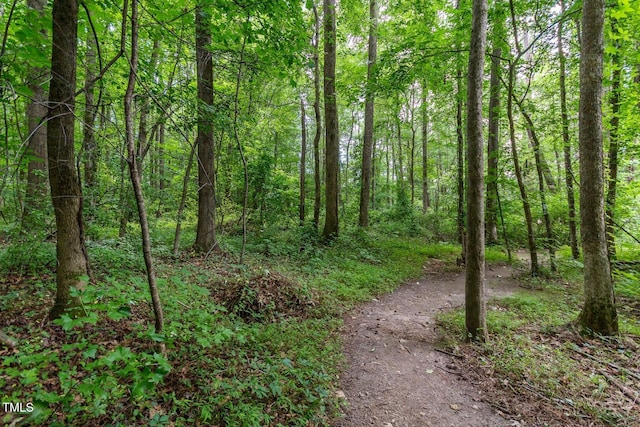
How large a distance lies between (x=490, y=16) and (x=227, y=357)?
896 cm

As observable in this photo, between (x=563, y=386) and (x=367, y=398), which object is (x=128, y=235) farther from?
(x=563, y=386)

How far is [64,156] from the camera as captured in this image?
10.8 feet

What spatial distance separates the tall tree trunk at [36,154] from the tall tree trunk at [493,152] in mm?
9105

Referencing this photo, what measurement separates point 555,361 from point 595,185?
2.73 m

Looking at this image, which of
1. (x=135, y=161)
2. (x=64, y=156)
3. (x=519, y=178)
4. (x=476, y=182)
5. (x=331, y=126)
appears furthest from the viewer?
(x=331, y=126)

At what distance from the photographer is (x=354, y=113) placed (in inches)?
929

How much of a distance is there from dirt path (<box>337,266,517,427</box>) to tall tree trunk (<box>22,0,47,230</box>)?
482 cm

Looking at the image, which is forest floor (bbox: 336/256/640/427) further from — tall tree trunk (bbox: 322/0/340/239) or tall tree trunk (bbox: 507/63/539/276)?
tall tree trunk (bbox: 322/0/340/239)

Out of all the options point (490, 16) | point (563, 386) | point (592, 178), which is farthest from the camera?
point (490, 16)

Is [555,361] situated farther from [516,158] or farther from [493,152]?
[493,152]

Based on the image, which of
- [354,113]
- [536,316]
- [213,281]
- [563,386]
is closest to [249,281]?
[213,281]

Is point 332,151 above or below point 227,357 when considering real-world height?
above

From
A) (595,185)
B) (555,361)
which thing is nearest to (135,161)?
(555,361)

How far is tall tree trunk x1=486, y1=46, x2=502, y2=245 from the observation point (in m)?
8.42
